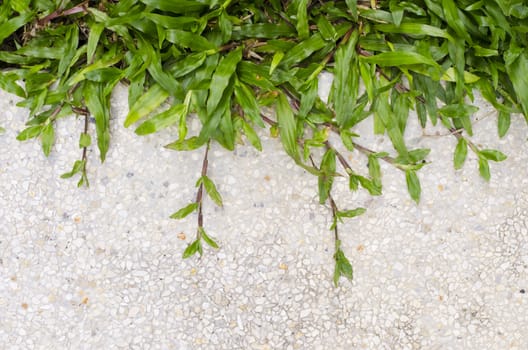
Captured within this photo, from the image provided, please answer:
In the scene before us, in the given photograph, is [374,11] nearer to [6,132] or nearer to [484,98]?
[484,98]

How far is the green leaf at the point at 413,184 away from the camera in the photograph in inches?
86.2

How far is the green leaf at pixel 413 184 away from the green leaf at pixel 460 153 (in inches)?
5.1

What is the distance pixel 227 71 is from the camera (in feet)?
6.77

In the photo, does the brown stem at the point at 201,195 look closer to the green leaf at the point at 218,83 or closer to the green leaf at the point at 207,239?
the green leaf at the point at 207,239

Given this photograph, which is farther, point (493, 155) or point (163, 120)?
point (493, 155)

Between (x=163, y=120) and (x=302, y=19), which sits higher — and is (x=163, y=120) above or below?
below

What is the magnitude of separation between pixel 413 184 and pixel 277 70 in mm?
526

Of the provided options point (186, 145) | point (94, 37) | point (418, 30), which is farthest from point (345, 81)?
point (94, 37)

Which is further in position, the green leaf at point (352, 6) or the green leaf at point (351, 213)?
the green leaf at point (351, 213)

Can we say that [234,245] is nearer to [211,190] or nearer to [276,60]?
[211,190]

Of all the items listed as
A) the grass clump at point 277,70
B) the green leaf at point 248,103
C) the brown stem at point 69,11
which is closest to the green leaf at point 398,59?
the grass clump at point 277,70

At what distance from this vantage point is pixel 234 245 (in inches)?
87.1

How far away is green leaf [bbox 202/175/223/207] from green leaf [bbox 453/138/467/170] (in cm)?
71

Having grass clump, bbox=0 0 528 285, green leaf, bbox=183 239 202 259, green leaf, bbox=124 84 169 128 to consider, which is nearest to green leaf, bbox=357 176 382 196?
grass clump, bbox=0 0 528 285
